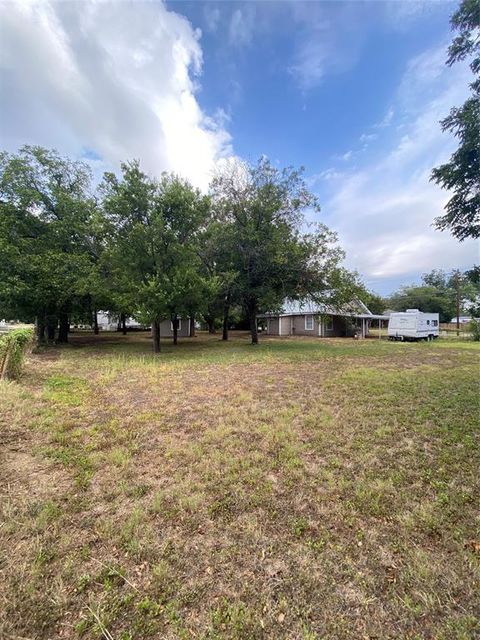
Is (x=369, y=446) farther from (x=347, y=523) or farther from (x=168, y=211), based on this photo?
(x=168, y=211)

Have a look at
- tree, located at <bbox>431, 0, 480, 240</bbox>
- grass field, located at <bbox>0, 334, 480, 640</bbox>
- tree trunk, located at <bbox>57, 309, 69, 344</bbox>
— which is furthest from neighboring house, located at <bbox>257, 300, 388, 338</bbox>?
grass field, located at <bbox>0, 334, 480, 640</bbox>

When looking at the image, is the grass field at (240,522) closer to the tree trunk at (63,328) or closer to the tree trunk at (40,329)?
the tree trunk at (40,329)

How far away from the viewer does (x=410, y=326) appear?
22609mm

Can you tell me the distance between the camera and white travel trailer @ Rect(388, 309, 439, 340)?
73.8 ft

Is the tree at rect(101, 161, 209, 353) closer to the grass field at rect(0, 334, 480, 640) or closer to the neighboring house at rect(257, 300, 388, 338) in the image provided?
the grass field at rect(0, 334, 480, 640)

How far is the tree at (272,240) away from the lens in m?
14.7

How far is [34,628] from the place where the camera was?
1641 mm

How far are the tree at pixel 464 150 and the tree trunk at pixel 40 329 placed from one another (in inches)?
702

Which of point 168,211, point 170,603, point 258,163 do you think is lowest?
point 170,603

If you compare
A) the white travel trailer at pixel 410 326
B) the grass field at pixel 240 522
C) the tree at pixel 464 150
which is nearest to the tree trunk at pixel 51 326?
the grass field at pixel 240 522

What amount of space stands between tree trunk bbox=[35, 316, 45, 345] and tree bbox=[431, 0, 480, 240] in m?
17.8

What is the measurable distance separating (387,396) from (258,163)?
543 inches

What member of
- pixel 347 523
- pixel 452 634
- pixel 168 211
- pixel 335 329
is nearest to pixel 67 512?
pixel 347 523

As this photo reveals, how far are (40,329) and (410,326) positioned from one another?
2545 centimetres
